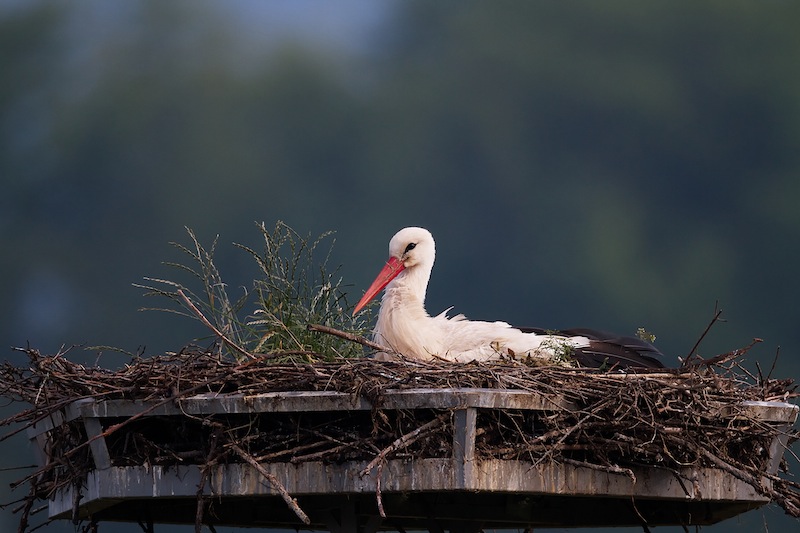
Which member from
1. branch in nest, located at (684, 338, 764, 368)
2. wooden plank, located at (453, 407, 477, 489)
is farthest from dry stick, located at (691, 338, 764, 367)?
wooden plank, located at (453, 407, 477, 489)

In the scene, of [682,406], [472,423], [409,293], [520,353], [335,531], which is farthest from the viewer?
[409,293]

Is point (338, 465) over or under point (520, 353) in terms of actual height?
under

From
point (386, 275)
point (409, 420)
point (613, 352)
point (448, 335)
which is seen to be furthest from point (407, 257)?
point (409, 420)

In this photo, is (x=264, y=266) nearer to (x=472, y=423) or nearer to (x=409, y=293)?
(x=409, y=293)

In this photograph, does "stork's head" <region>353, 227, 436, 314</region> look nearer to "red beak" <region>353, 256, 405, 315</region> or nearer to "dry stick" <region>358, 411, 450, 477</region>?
"red beak" <region>353, 256, 405, 315</region>

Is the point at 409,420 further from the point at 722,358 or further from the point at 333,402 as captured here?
the point at 722,358

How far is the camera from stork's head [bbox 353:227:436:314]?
9336mm

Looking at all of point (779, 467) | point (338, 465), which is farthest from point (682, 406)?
point (338, 465)

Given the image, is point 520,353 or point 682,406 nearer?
point 682,406

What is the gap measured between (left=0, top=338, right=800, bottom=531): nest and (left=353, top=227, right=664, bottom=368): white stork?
102 centimetres

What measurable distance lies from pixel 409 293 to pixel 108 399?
2.64m

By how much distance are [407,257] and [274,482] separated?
293 centimetres

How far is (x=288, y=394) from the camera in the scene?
6750 mm

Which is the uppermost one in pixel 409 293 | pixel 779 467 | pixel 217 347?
pixel 409 293
